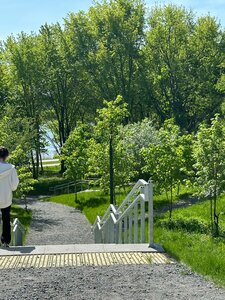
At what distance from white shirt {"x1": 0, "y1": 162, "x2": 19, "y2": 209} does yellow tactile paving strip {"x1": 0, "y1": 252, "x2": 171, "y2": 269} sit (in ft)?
5.05

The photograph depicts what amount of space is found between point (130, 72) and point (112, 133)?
76.1 ft

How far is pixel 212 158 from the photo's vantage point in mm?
14953

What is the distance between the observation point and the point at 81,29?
4744cm

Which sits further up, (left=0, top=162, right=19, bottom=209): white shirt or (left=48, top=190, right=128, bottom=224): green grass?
(left=0, top=162, right=19, bottom=209): white shirt

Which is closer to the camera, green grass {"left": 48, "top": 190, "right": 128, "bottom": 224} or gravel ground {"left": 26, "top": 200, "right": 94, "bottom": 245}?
gravel ground {"left": 26, "top": 200, "right": 94, "bottom": 245}

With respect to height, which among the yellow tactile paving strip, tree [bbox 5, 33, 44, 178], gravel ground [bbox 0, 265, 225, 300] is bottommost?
the yellow tactile paving strip

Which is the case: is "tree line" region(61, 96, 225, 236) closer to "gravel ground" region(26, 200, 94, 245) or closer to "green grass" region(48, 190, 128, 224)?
"green grass" region(48, 190, 128, 224)

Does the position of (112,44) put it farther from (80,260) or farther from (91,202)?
(80,260)

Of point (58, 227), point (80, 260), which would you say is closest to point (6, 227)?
point (80, 260)

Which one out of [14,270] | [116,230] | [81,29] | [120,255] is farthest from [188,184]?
[81,29]

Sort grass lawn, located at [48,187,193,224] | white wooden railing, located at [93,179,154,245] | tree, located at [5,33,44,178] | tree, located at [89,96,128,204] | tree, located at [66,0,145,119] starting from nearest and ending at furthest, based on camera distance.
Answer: white wooden railing, located at [93,179,154,245], tree, located at [89,96,128,204], grass lawn, located at [48,187,193,224], tree, located at [66,0,145,119], tree, located at [5,33,44,178]

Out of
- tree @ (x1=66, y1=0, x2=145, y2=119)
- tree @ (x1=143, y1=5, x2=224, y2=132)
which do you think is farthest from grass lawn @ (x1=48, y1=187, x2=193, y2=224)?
tree @ (x1=143, y1=5, x2=224, y2=132)

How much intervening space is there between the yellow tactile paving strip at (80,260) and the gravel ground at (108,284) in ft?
0.99

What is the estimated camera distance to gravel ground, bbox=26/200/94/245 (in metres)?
19.4
